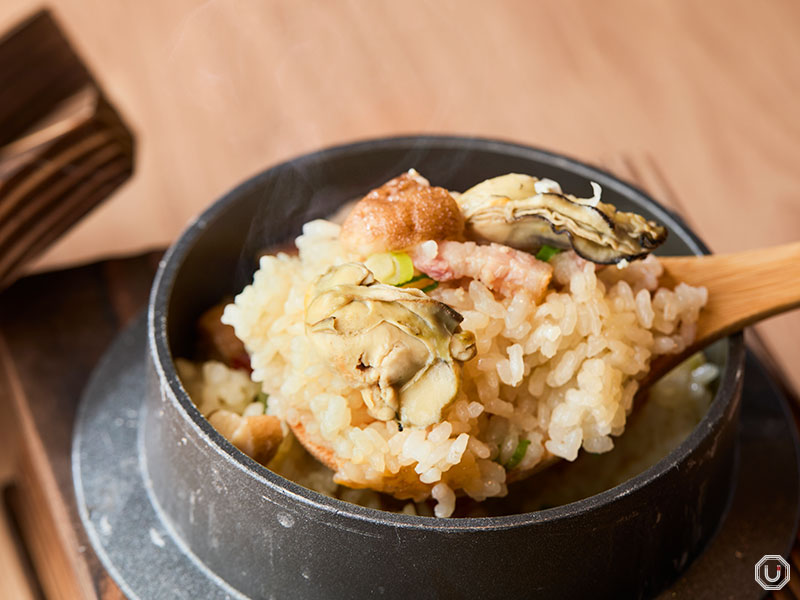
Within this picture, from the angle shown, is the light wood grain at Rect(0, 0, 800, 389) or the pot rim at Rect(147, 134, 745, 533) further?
the light wood grain at Rect(0, 0, 800, 389)

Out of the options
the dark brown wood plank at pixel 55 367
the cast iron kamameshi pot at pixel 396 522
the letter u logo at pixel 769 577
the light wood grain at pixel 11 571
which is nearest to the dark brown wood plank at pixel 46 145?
the dark brown wood plank at pixel 55 367

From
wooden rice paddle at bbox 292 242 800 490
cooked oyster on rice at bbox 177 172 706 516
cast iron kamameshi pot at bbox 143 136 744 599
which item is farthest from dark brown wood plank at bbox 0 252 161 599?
wooden rice paddle at bbox 292 242 800 490

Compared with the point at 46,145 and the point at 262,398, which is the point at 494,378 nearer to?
the point at 262,398

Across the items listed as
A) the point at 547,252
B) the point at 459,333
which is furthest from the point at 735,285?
the point at 459,333

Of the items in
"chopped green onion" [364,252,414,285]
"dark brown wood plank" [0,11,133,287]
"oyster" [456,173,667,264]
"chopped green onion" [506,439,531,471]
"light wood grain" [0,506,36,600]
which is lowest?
"light wood grain" [0,506,36,600]

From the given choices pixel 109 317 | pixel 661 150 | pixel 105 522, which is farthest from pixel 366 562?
pixel 661 150

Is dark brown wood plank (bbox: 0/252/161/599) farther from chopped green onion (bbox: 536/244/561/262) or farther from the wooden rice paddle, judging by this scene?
the wooden rice paddle
